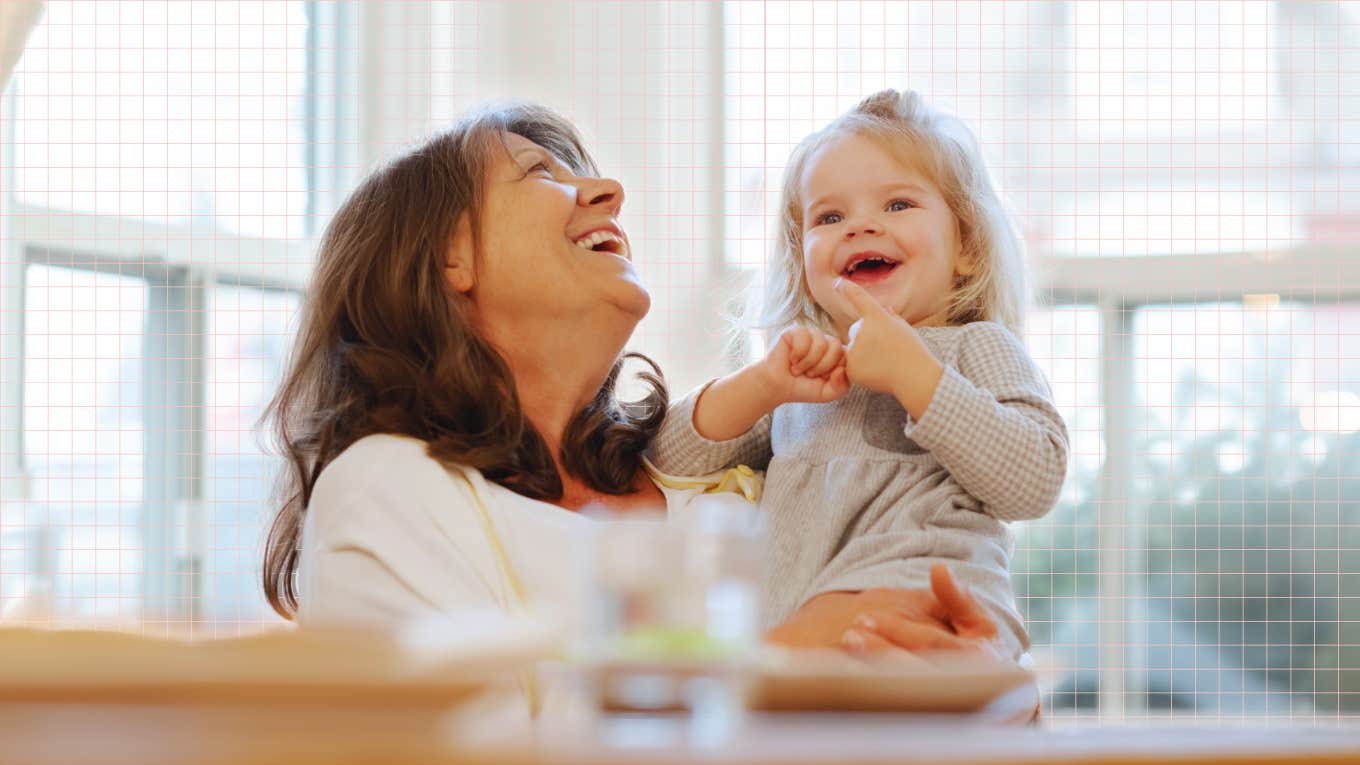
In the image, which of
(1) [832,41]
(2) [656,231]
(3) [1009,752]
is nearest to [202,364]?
(2) [656,231]

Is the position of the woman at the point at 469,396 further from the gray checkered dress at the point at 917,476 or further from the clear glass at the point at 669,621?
the clear glass at the point at 669,621

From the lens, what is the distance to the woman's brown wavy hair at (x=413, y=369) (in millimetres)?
1518

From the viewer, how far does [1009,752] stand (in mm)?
500

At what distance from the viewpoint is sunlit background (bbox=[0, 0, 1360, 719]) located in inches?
102

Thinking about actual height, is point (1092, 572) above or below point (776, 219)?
below

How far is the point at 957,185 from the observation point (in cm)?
172

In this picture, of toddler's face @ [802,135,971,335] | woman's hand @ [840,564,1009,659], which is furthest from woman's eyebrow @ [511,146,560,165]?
woman's hand @ [840,564,1009,659]

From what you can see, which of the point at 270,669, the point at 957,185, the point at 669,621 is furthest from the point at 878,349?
the point at 270,669

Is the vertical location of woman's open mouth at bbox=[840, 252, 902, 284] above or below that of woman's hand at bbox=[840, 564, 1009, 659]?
above

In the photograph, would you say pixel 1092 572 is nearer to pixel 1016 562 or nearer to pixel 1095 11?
pixel 1016 562

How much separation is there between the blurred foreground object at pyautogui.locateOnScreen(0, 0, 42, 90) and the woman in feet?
3.06

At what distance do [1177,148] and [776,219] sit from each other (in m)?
1.36

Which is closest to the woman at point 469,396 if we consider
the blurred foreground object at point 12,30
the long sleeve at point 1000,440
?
the long sleeve at point 1000,440

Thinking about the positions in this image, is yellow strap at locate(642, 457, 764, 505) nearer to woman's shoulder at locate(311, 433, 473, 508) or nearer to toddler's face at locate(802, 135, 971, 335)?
toddler's face at locate(802, 135, 971, 335)
